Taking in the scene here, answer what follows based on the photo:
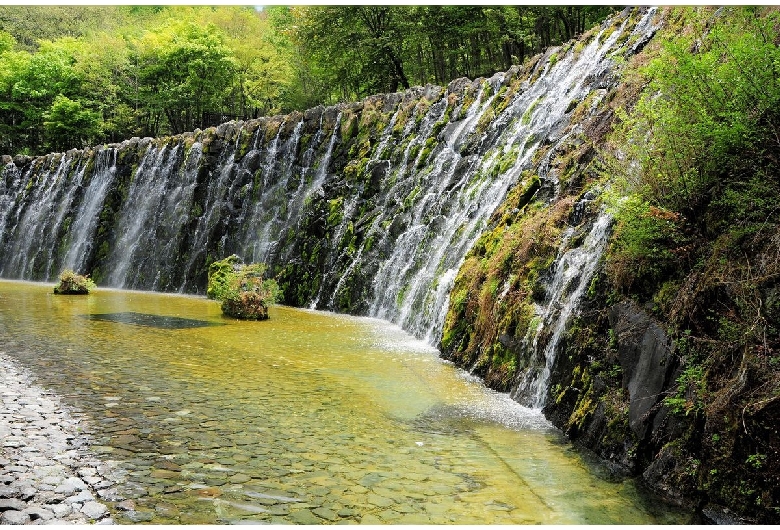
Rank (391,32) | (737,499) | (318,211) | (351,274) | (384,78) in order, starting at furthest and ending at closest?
(384,78) < (391,32) < (318,211) < (351,274) < (737,499)

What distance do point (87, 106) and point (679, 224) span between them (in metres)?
54.2

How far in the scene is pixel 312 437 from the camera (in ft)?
22.4

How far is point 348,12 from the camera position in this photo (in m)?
34.8

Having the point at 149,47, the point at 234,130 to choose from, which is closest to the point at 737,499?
the point at 234,130

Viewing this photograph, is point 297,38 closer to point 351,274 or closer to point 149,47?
point 149,47

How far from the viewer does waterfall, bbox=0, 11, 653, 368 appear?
652 inches

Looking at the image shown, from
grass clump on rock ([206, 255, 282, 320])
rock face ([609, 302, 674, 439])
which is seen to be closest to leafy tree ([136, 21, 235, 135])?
grass clump on rock ([206, 255, 282, 320])

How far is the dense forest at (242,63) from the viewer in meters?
33.7

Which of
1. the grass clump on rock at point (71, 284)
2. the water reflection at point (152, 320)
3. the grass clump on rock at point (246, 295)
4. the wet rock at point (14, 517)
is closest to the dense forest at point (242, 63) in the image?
the grass clump on rock at point (71, 284)

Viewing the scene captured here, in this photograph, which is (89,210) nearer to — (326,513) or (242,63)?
(242,63)

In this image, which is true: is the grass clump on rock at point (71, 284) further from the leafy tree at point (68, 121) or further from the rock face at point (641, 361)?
the leafy tree at point (68, 121)

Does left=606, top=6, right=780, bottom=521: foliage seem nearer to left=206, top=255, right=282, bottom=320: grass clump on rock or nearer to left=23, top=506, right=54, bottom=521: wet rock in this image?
left=23, top=506, right=54, bottom=521: wet rock

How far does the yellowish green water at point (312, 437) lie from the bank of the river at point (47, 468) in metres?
0.23

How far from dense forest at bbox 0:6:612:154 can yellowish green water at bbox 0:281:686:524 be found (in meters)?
24.7
